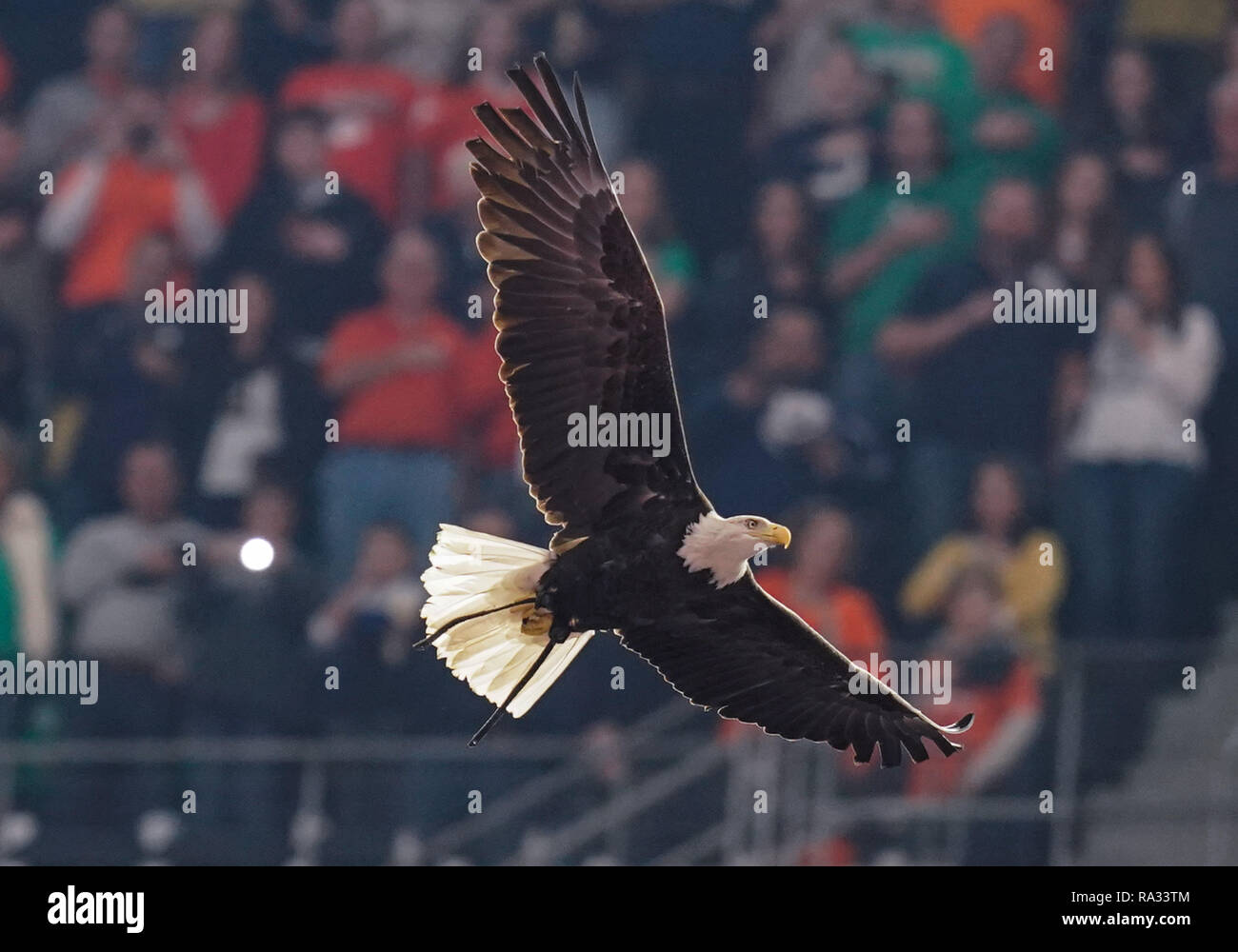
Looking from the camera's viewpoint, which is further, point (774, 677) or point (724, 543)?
point (774, 677)

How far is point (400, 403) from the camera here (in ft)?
29.8

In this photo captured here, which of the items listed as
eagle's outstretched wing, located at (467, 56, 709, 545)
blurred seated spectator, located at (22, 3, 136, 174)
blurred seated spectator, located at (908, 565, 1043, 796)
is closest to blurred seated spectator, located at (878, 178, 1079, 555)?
blurred seated spectator, located at (908, 565, 1043, 796)

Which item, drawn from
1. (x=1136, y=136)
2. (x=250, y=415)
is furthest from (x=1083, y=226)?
(x=250, y=415)

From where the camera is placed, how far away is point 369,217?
370 inches

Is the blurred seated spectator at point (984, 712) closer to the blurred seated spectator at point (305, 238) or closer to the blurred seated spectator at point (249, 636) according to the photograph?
the blurred seated spectator at point (249, 636)

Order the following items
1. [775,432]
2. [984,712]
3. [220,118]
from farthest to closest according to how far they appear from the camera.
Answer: [220,118] < [775,432] < [984,712]

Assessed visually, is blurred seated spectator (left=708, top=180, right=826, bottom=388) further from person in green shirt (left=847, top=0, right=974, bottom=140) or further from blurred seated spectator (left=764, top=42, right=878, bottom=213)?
person in green shirt (left=847, top=0, right=974, bottom=140)

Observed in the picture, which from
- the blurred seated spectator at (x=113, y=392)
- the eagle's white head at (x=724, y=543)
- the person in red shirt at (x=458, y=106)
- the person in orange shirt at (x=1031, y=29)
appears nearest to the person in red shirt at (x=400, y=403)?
the person in red shirt at (x=458, y=106)

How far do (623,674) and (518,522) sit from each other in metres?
0.69

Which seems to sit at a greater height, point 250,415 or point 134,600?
point 250,415

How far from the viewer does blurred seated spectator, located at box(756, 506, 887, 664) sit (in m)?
8.52

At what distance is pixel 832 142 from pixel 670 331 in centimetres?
105

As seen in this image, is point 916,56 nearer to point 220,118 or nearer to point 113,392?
point 220,118
